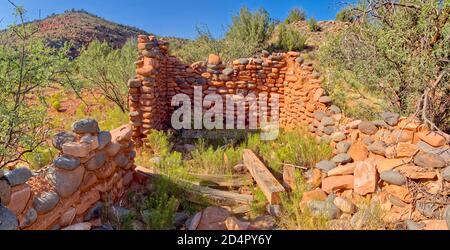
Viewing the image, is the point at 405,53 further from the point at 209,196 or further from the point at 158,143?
the point at 158,143

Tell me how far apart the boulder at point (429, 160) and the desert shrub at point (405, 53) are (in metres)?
0.70

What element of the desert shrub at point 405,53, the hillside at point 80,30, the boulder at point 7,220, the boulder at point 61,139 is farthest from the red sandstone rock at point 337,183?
the hillside at point 80,30

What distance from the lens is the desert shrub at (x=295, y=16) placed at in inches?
749

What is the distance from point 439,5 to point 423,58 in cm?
69

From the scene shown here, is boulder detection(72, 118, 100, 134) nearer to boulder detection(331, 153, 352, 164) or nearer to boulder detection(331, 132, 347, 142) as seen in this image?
boulder detection(331, 153, 352, 164)

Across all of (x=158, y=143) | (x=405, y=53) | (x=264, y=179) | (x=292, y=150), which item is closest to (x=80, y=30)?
(x=158, y=143)

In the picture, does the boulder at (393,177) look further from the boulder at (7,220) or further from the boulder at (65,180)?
the boulder at (7,220)

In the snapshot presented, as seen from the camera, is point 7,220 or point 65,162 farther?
point 65,162

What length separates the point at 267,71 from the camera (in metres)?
7.10

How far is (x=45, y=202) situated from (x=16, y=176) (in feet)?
1.31

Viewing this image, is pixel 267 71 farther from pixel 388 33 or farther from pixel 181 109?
pixel 388 33

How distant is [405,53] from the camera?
14.8 ft
